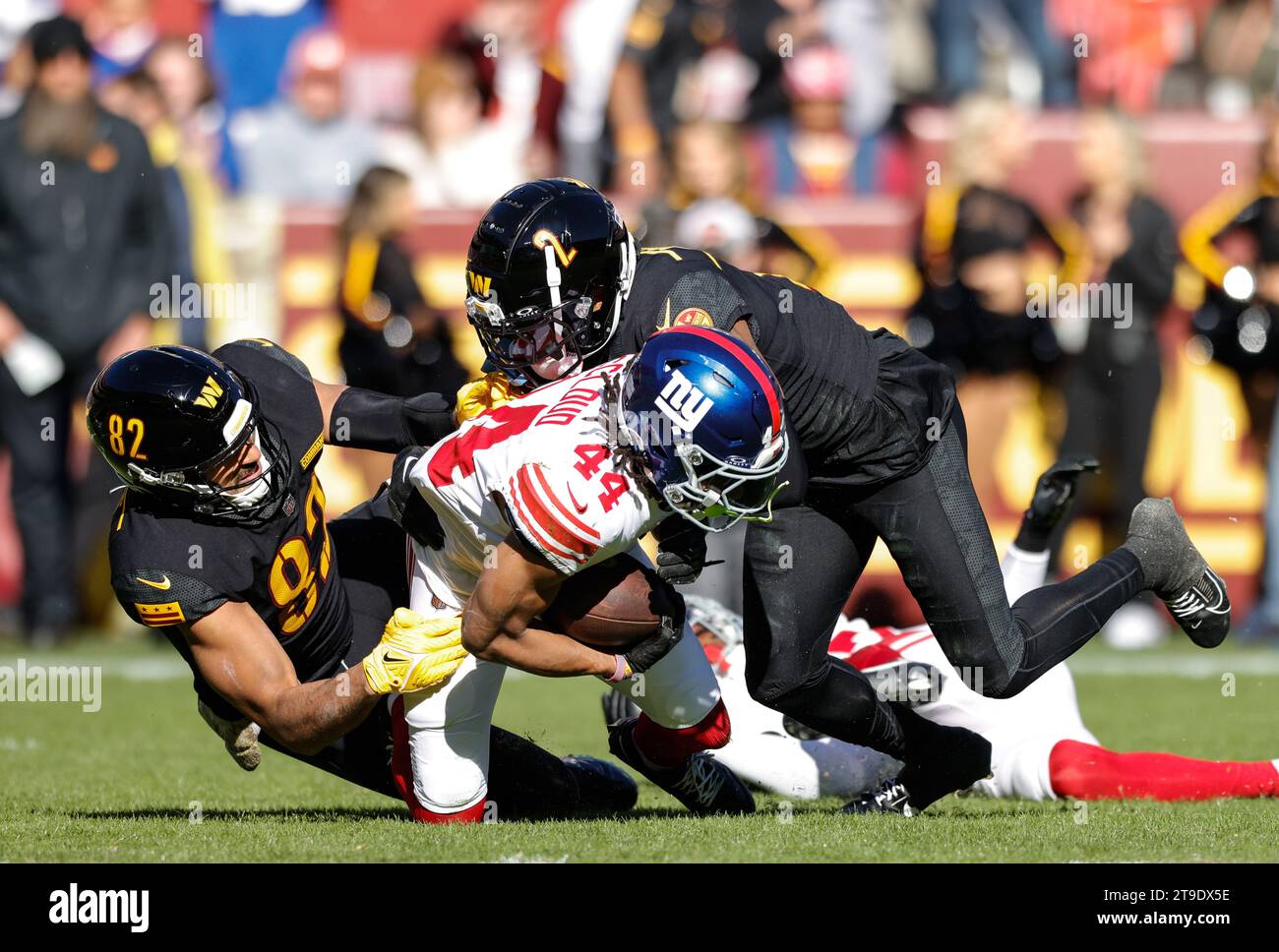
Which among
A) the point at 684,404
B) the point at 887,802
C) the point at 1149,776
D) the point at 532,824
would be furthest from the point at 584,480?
the point at 1149,776

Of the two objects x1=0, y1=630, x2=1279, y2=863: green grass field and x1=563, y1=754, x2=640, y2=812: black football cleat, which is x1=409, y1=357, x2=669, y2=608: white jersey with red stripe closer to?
x1=0, y1=630, x2=1279, y2=863: green grass field

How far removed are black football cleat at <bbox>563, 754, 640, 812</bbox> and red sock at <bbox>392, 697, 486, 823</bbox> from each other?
1.43 ft

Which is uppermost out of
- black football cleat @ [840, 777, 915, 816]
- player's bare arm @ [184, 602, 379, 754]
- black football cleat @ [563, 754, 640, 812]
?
player's bare arm @ [184, 602, 379, 754]

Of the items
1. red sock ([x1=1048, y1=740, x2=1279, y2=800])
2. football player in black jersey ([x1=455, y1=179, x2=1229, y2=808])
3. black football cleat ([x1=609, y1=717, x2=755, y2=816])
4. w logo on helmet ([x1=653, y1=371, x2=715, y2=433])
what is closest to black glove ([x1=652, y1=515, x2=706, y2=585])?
football player in black jersey ([x1=455, y1=179, x2=1229, y2=808])

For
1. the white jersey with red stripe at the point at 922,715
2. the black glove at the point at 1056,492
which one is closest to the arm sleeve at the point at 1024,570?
the black glove at the point at 1056,492

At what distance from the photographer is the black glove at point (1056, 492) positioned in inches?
226

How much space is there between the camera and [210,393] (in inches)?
178

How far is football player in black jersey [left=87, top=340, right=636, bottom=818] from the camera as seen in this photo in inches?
176

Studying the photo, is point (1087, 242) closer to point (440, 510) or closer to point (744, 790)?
point (744, 790)

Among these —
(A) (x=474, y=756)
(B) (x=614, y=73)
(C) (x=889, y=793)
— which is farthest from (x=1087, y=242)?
(A) (x=474, y=756)

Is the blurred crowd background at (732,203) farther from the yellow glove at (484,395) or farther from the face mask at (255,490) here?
the face mask at (255,490)

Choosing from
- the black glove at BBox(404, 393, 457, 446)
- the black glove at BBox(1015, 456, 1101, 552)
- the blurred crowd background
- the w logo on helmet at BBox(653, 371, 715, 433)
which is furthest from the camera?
the blurred crowd background

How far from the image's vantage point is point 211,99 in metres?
10.6
